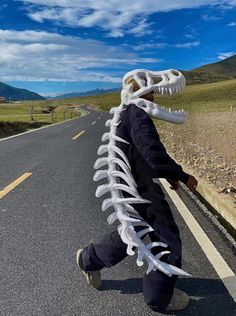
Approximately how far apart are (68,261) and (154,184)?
147cm

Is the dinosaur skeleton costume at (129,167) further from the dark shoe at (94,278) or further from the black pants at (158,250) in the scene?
the dark shoe at (94,278)

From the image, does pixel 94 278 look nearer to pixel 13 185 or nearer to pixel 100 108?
pixel 13 185

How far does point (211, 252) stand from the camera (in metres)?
4.51

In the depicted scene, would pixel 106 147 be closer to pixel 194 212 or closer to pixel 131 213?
pixel 131 213

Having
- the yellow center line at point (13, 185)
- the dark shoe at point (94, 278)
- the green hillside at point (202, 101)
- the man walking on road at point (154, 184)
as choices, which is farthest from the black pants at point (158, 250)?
the green hillside at point (202, 101)

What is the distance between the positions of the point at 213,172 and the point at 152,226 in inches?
232

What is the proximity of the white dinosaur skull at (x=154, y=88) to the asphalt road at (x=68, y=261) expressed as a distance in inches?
58.6

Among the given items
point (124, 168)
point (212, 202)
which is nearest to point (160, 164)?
point (124, 168)

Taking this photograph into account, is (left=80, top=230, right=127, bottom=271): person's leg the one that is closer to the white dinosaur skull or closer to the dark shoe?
the dark shoe

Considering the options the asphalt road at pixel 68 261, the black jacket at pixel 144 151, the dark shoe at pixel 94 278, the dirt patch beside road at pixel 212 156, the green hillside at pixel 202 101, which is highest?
the black jacket at pixel 144 151

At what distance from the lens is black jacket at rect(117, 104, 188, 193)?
3.10 m

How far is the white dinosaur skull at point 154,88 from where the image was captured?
328cm

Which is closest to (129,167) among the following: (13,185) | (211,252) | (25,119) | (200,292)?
(200,292)

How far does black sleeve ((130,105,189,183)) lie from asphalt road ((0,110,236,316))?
43.5 inches
